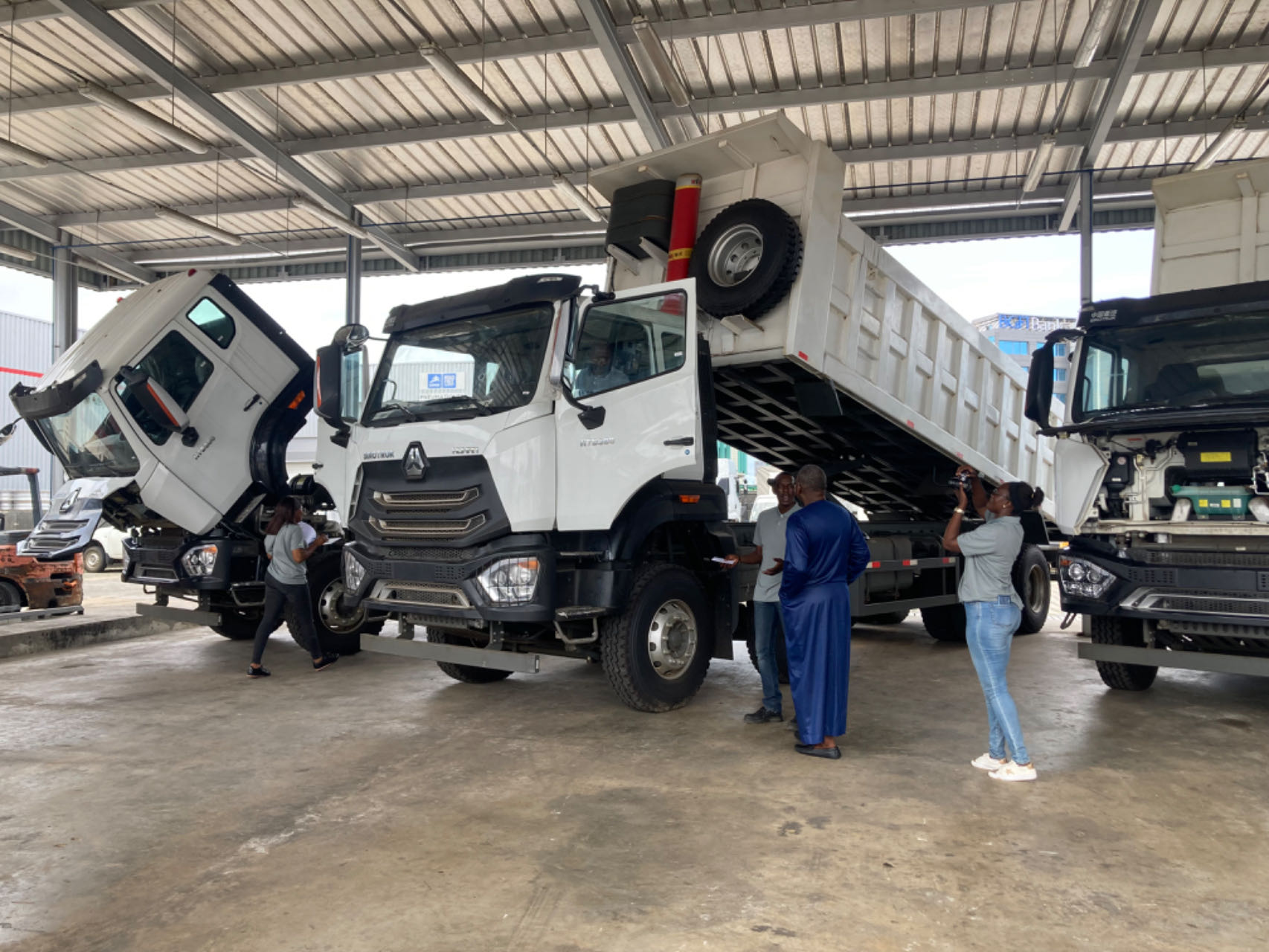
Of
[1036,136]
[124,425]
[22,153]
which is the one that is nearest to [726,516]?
[124,425]

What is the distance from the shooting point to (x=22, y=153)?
12133 mm

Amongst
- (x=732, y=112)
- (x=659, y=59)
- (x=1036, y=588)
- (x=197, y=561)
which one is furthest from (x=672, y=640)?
(x=732, y=112)

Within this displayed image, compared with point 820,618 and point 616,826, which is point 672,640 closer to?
point 820,618

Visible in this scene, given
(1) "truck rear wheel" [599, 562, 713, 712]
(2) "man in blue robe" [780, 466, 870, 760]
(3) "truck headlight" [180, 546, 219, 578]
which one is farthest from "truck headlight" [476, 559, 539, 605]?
(3) "truck headlight" [180, 546, 219, 578]

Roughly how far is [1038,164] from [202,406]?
35.8 feet

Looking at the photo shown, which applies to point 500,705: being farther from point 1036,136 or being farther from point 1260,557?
point 1036,136

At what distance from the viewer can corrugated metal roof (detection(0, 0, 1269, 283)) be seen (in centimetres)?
1047

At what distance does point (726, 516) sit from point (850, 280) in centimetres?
202

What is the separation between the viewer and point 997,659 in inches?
187

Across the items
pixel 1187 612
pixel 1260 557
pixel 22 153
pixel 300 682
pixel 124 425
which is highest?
pixel 22 153

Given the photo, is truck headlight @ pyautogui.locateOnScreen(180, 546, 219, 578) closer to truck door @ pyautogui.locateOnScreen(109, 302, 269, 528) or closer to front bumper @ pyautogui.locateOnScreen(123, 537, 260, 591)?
front bumper @ pyautogui.locateOnScreen(123, 537, 260, 591)

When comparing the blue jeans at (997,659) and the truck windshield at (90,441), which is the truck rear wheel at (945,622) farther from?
the truck windshield at (90,441)

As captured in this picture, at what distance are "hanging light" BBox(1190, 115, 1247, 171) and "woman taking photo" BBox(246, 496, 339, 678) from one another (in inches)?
451

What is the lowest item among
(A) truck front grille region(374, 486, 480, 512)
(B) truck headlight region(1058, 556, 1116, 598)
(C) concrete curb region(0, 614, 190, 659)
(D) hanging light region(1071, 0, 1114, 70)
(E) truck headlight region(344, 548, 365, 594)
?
(C) concrete curb region(0, 614, 190, 659)
